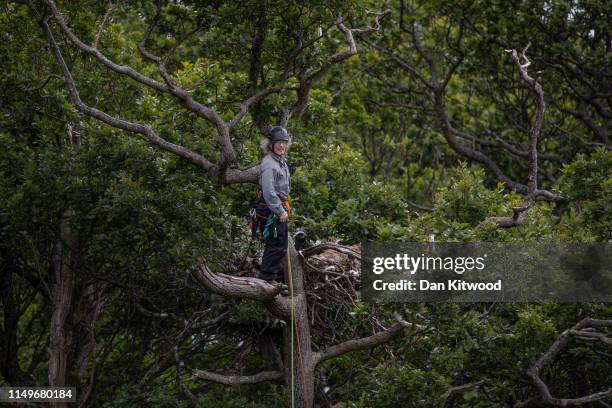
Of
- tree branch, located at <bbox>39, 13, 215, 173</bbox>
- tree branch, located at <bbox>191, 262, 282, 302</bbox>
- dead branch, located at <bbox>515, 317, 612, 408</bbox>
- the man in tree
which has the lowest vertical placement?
dead branch, located at <bbox>515, 317, 612, 408</bbox>

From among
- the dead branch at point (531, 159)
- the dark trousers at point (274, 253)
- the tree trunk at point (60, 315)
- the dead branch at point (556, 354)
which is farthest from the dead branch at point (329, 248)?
the tree trunk at point (60, 315)

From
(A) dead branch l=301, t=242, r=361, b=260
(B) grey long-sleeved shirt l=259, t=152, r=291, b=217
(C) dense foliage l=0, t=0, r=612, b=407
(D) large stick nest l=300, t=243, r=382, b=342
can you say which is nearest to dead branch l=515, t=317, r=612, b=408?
(C) dense foliage l=0, t=0, r=612, b=407

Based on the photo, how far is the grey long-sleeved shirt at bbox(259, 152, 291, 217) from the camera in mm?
10415

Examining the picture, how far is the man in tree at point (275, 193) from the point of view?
10438mm

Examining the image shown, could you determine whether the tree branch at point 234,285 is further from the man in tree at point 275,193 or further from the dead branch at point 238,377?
the dead branch at point 238,377

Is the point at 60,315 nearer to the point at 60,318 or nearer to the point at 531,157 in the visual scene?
the point at 60,318

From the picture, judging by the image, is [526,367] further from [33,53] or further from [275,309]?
[33,53]

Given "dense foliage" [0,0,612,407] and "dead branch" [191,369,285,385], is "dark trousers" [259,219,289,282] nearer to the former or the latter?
Answer: "dense foliage" [0,0,612,407]

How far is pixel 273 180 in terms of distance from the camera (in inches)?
411

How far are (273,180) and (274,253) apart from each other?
874 mm

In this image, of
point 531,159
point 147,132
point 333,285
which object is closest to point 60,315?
point 333,285

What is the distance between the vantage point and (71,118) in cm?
1256

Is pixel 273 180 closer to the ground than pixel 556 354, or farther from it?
farther from it

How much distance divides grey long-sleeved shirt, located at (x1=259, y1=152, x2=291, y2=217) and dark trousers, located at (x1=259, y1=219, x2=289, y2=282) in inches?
14.7
